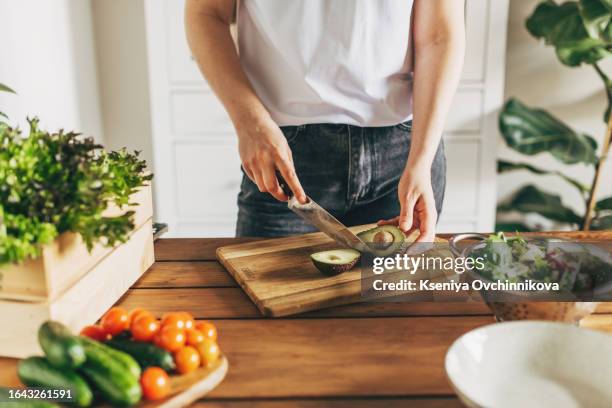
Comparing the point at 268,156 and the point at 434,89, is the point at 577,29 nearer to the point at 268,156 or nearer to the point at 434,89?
the point at 434,89

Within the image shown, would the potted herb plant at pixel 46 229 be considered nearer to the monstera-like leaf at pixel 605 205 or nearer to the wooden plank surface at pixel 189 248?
the wooden plank surface at pixel 189 248

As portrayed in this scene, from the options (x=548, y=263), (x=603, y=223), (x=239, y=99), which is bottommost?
(x=603, y=223)

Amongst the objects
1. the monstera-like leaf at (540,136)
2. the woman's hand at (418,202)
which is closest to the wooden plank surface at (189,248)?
the woman's hand at (418,202)

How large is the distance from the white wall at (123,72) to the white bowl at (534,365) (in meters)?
2.69

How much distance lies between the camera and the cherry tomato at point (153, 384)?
70 centimetres

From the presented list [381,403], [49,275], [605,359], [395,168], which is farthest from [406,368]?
[395,168]

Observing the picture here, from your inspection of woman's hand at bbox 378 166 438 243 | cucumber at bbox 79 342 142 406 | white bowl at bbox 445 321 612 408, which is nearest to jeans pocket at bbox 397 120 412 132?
woman's hand at bbox 378 166 438 243

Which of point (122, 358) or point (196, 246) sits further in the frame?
point (196, 246)

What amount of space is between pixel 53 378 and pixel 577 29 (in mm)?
2596

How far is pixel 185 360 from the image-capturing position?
758mm

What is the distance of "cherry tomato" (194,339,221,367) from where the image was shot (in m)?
0.78

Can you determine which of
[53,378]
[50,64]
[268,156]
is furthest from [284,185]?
[50,64]

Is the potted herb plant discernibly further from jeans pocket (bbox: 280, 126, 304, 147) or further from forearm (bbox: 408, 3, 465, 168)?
forearm (bbox: 408, 3, 465, 168)

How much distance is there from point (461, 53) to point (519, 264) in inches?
23.4
